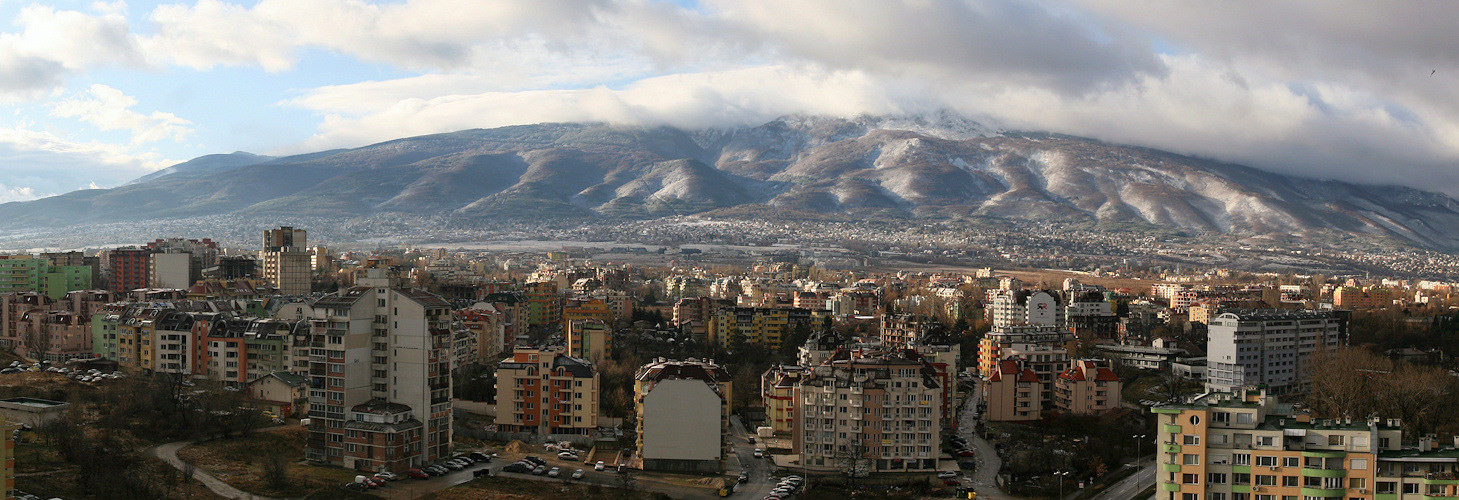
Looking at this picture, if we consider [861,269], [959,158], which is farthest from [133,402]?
[959,158]

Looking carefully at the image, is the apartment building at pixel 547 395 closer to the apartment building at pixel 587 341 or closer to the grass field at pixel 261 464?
the grass field at pixel 261 464

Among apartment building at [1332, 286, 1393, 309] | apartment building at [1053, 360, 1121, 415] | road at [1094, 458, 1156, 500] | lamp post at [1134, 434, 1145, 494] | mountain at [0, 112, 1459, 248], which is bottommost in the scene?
road at [1094, 458, 1156, 500]

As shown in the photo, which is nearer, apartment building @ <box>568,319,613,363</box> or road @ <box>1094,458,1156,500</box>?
road @ <box>1094,458,1156,500</box>

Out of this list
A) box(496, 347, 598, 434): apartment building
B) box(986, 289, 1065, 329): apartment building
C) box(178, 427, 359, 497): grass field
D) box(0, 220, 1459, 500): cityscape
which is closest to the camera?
box(0, 220, 1459, 500): cityscape

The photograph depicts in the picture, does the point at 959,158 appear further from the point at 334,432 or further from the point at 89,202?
the point at 334,432

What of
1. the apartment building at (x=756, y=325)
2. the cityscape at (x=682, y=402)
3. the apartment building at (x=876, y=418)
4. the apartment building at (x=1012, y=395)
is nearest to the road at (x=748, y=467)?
the cityscape at (x=682, y=402)

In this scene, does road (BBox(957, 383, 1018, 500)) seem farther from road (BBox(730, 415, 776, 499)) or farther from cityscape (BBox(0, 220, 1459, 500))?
road (BBox(730, 415, 776, 499))

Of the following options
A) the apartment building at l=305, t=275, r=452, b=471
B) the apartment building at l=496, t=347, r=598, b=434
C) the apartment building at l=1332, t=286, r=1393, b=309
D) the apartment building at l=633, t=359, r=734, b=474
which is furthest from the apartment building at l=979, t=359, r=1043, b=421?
the apartment building at l=1332, t=286, r=1393, b=309
